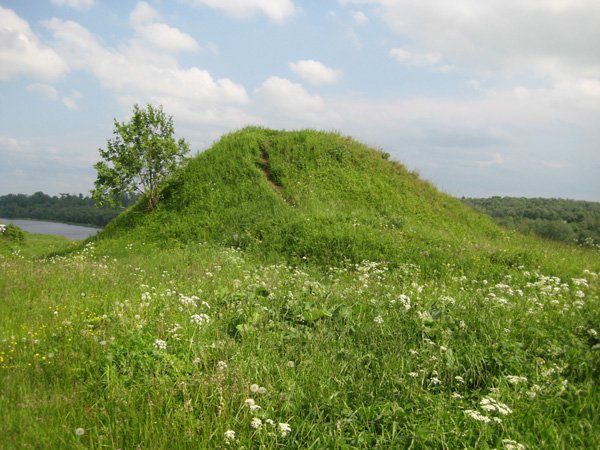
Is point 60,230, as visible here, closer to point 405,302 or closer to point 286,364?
point 405,302

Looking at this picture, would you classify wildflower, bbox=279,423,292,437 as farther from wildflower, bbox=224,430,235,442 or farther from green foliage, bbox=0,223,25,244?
green foliage, bbox=0,223,25,244

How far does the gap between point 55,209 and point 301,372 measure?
144781mm

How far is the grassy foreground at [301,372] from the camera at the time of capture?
3834 millimetres

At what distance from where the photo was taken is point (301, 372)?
190 inches

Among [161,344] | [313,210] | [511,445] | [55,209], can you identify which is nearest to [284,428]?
[511,445]

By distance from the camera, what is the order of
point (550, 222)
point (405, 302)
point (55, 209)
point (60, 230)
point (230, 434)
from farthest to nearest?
1. point (55, 209)
2. point (60, 230)
3. point (550, 222)
4. point (405, 302)
5. point (230, 434)

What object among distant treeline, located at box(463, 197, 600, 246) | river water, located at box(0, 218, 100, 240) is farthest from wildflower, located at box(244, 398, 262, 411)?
river water, located at box(0, 218, 100, 240)

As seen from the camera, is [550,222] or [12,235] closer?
[550,222]

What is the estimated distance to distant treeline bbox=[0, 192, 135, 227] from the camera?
109500 mm

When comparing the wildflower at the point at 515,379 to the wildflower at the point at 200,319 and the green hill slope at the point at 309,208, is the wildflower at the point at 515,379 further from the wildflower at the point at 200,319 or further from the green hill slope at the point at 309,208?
the green hill slope at the point at 309,208

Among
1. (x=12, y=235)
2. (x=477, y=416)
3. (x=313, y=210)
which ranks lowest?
(x=12, y=235)

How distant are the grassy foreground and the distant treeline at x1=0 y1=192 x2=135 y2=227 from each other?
94223 mm

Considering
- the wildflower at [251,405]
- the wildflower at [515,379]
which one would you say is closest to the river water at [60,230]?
the wildflower at [251,405]

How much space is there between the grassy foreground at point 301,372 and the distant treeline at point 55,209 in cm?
9422
